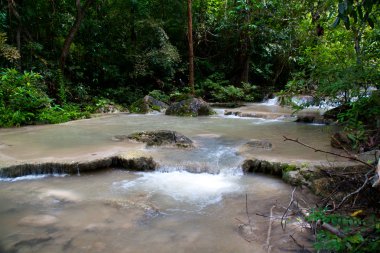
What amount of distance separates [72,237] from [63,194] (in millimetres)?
1230

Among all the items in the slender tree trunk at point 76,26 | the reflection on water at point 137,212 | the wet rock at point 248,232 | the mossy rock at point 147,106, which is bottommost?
the wet rock at point 248,232

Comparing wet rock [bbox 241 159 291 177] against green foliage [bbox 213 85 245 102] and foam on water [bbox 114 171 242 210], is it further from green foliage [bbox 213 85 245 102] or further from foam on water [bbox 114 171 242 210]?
green foliage [bbox 213 85 245 102]

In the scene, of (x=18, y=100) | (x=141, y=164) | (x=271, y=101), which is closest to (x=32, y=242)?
(x=141, y=164)

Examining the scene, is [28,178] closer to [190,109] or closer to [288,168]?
[288,168]

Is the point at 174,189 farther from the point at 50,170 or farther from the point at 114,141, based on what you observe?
the point at 114,141

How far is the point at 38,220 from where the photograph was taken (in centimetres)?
361

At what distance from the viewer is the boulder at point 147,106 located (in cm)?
1247

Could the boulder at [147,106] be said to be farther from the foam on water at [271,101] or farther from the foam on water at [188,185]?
the foam on water at [188,185]

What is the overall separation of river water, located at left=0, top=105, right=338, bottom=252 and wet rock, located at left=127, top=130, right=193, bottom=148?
0.25 meters

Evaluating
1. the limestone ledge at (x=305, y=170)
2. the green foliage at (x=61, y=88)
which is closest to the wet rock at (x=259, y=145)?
the limestone ledge at (x=305, y=170)

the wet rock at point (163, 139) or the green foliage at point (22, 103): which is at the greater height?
the green foliage at point (22, 103)

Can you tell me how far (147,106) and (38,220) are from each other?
29.9 ft

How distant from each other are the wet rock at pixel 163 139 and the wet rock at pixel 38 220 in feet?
9.75

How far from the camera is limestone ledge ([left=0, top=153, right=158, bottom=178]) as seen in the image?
16.4ft
